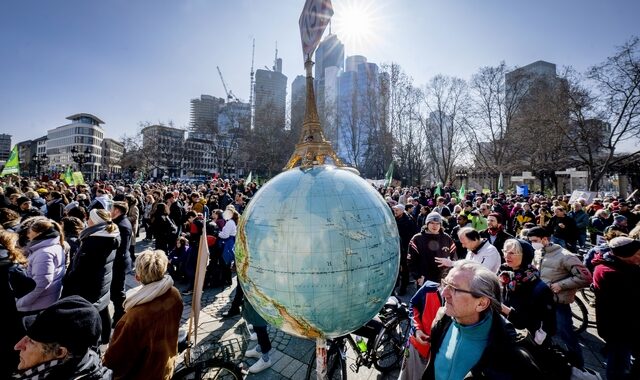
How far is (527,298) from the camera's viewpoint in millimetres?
3094

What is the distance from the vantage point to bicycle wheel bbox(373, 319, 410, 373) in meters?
3.87

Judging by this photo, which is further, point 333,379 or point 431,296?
point 333,379

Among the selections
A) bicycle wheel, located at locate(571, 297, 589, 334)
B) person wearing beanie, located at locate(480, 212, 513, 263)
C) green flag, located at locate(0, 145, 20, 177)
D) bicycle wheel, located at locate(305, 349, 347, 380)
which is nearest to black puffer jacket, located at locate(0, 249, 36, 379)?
bicycle wheel, located at locate(305, 349, 347, 380)

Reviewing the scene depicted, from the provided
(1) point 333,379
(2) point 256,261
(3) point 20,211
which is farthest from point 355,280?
(3) point 20,211

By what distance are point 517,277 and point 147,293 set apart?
3.94 m

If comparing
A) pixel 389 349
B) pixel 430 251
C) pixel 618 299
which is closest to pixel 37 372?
pixel 389 349

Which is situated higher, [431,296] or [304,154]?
[304,154]

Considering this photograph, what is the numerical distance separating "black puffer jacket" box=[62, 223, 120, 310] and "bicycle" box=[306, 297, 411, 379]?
9.96 feet

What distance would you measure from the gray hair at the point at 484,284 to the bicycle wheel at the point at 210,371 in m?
2.74

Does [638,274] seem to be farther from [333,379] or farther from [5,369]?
[5,369]

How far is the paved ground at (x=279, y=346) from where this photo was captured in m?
3.89

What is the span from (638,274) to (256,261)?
4.43 metres

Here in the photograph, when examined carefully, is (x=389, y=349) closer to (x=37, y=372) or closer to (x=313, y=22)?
(x=37, y=372)

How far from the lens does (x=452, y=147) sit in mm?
28953
